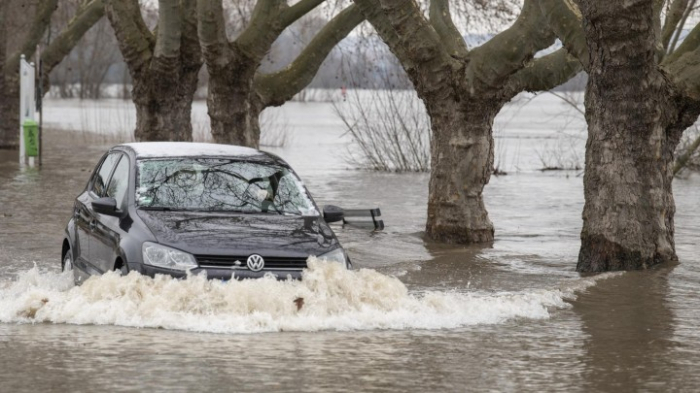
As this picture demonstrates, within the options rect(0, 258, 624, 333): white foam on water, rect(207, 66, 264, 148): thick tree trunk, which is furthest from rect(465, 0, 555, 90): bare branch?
rect(207, 66, 264, 148): thick tree trunk

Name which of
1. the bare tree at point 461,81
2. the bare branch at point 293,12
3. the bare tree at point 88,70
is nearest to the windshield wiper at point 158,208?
the bare tree at point 461,81

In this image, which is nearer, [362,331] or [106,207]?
[362,331]

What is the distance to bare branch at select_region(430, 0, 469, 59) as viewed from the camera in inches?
725

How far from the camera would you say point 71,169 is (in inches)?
1325

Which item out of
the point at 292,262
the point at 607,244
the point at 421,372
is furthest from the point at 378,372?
the point at 607,244

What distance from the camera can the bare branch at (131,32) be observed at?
84.7 feet

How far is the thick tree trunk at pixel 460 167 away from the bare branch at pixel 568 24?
2.13 metres

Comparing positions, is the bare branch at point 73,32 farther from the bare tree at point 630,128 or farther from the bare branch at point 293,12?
the bare tree at point 630,128

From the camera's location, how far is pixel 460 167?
18141 mm

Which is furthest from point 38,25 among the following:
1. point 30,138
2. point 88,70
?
point 88,70

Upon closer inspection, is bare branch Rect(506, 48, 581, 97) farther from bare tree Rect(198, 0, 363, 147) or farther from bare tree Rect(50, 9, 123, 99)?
bare tree Rect(50, 9, 123, 99)

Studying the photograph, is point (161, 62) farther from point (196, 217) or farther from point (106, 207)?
point (196, 217)

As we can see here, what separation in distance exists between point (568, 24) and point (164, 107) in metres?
12.5

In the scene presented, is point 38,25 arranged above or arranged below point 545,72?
above
